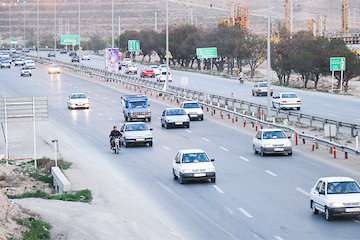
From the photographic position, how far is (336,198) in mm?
23250

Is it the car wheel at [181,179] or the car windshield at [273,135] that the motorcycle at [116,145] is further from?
the car wheel at [181,179]

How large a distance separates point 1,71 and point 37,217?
355ft

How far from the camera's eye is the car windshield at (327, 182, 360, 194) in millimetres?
23688

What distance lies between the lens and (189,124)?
53969 mm

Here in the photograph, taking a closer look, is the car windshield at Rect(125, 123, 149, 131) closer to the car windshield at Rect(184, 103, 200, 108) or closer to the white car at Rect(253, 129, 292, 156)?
the white car at Rect(253, 129, 292, 156)

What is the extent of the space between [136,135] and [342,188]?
2062 cm

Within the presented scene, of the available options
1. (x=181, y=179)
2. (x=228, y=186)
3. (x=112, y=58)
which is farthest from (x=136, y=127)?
(x=112, y=58)

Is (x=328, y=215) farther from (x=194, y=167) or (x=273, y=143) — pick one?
(x=273, y=143)

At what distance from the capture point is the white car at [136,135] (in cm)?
4334

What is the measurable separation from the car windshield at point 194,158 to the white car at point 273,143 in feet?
23.9

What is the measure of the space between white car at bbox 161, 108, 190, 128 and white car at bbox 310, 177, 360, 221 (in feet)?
91.9

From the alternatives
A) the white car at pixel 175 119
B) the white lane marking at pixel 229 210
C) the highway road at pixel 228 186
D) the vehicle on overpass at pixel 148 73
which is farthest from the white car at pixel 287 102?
the vehicle on overpass at pixel 148 73

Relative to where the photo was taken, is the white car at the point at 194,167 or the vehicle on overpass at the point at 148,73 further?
the vehicle on overpass at the point at 148,73

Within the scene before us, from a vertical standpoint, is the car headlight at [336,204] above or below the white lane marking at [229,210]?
above
